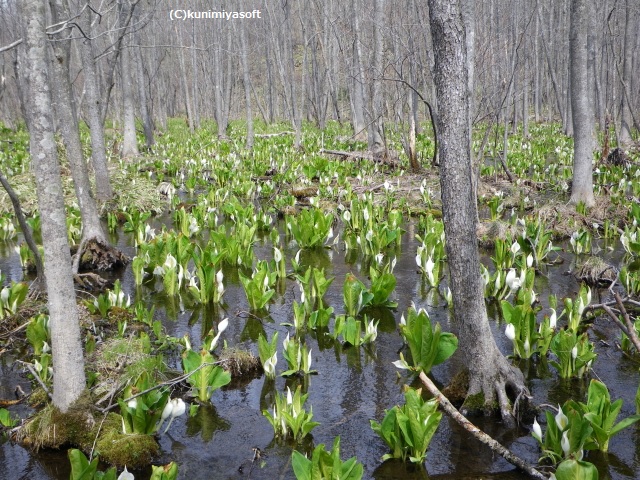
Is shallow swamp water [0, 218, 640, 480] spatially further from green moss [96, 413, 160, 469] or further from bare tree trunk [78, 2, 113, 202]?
bare tree trunk [78, 2, 113, 202]

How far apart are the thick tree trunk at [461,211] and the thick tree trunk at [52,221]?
1.95m

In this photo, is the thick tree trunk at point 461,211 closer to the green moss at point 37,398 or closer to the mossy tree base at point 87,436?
the mossy tree base at point 87,436

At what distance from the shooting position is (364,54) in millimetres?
23484

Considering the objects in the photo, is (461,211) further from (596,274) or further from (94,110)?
(94,110)

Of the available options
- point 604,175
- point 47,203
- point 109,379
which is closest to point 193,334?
point 109,379

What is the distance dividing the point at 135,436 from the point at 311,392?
3.88ft

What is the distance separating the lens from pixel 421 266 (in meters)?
6.34

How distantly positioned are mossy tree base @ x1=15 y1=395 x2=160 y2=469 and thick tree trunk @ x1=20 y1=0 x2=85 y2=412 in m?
0.07

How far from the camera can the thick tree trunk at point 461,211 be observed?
3.21 m

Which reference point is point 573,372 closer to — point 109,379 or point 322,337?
point 322,337

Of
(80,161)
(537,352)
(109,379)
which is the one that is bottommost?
(537,352)

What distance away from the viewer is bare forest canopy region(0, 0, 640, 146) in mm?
9273

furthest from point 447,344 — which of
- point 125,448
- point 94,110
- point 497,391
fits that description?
point 94,110

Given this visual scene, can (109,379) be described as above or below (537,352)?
above
